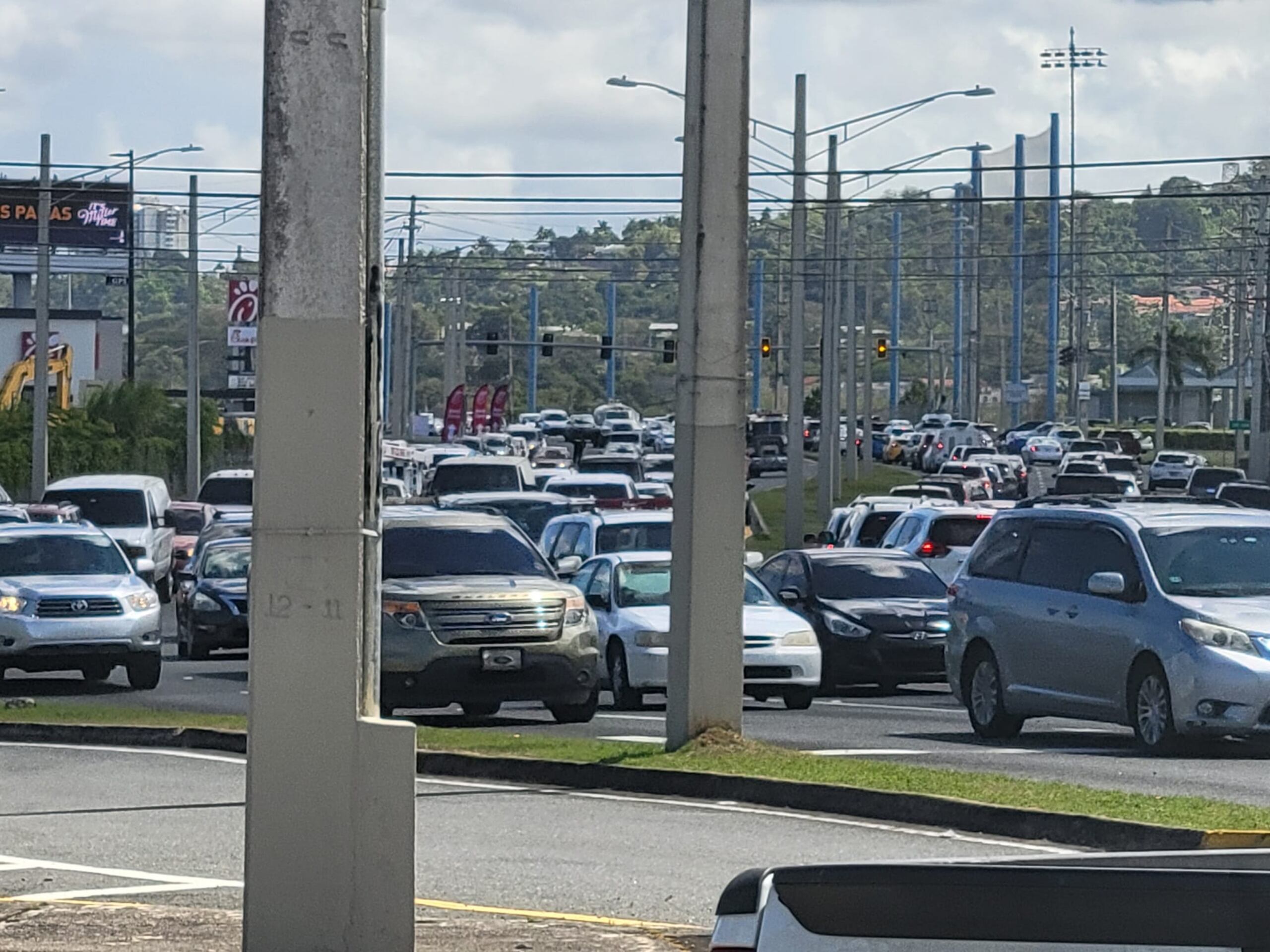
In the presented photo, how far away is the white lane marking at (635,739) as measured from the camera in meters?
17.2

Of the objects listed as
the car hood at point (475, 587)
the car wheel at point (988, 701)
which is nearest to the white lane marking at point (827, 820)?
the car hood at point (475, 587)

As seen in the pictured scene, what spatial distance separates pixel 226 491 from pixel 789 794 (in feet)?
110

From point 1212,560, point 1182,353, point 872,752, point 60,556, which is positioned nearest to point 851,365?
point 60,556

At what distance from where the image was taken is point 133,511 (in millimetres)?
41156

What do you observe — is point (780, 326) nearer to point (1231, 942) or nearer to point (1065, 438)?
point (1065, 438)

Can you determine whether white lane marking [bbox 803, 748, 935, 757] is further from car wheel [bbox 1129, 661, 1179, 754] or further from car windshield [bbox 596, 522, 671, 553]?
car windshield [bbox 596, 522, 671, 553]

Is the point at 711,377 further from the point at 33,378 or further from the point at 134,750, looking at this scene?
the point at 33,378

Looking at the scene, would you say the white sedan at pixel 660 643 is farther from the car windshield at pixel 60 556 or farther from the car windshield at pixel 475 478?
the car windshield at pixel 475 478

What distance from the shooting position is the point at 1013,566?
61.6ft

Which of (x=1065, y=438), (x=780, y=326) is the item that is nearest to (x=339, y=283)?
(x=1065, y=438)

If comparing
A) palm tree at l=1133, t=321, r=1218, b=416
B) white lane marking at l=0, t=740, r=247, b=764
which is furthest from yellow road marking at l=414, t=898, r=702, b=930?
palm tree at l=1133, t=321, r=1218, b=416

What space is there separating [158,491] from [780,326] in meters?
125

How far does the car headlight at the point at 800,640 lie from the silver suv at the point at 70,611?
6.49 metres

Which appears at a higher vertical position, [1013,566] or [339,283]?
[339,283]
